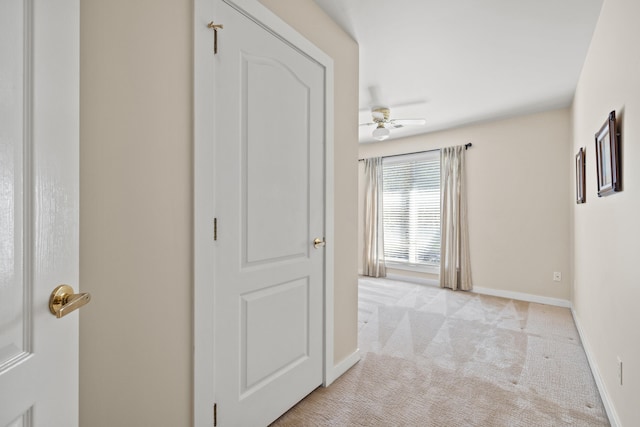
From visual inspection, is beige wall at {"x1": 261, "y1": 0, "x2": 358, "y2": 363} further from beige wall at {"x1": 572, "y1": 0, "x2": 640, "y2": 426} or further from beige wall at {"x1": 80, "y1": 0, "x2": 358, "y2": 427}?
beige wall at {"x1": 572, "y1": 0, "x2": 640, "y2": 426}

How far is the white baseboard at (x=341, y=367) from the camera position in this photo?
82.4 inches

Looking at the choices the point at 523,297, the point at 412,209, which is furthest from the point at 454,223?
the point at 523,297

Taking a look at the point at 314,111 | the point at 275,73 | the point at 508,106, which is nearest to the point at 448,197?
the point at 508,106

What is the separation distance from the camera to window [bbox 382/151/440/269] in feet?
16.5

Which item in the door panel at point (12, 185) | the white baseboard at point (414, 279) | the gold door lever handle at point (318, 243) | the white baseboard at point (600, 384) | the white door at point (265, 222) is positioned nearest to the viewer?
the door panel at point (12, 185)

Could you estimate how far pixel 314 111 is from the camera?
77.2 inches

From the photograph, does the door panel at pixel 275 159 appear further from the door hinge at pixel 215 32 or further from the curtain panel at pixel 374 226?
the curtain panel at pixel 374 226

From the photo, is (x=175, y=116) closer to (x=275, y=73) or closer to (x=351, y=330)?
(x=275, y=73)

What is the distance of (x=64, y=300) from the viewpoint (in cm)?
65

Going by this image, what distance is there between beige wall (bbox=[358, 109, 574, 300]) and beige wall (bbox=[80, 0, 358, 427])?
14.1 ft

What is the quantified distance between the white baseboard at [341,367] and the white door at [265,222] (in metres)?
0.09

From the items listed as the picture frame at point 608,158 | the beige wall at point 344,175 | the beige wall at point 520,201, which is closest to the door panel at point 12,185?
the beige wall at point 344,175

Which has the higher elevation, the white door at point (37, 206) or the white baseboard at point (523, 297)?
the white door at point (37, 206)

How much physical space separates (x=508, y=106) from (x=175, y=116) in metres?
3.98
